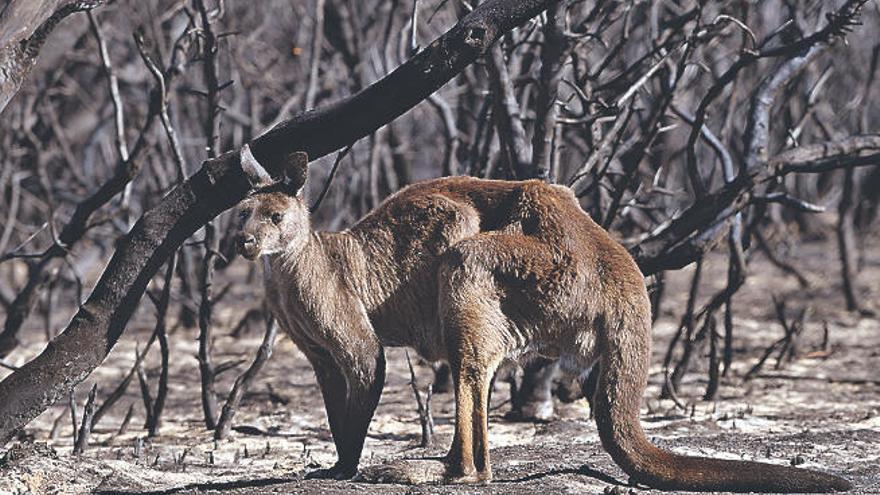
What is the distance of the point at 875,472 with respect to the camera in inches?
221

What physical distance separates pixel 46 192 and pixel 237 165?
4.51 metres

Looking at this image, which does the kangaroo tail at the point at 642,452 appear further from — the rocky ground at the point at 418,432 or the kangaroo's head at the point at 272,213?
the kangaroo's head at the point at 272,213

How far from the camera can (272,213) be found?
5199 millimetres

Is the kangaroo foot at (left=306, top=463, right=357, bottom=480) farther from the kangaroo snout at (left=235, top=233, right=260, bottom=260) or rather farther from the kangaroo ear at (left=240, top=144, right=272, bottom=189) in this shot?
the kangaroo ear at (left=240, top=144, right=272, bottom=189)

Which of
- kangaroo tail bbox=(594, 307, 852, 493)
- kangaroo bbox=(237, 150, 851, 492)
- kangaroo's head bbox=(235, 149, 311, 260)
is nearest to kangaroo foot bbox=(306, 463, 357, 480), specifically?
kangaroo bbox=(237, 150, 851, 492)

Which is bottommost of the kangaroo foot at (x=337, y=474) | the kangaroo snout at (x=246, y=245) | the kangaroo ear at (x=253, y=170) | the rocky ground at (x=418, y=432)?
the kangaroo foot at (x=337, y=474)

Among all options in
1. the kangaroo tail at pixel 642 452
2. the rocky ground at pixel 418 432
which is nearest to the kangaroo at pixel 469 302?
the kangaroo tail at pixel 642 452

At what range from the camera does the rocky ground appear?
17.5 ft

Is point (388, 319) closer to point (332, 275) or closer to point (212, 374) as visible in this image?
→ point (332, 275)

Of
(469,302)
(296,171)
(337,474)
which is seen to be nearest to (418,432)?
(337,474)

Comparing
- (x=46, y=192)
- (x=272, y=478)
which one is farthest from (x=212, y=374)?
(x=46, y=192)

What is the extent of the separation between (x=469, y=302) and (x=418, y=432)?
76.6 inches

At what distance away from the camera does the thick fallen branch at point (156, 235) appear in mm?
5105

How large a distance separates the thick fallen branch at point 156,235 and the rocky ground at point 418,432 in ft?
0.87
